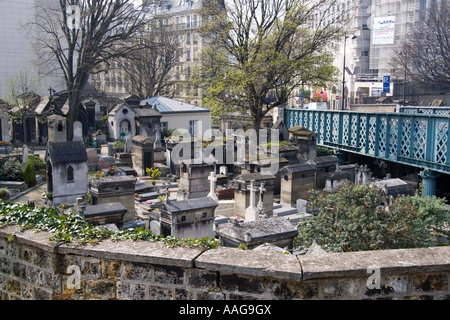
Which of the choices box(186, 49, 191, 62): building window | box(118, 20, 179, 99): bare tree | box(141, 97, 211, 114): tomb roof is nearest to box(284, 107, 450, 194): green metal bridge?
box(141, 97, 211, 114): tomb roof

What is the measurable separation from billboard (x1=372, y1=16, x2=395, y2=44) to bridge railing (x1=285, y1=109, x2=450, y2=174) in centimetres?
2502

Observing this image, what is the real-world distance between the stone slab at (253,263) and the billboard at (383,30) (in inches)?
2074

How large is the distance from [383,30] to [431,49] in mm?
5637

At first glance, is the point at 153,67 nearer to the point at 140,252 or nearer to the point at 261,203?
the point at 261,203

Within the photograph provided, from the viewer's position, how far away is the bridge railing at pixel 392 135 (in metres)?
19.9

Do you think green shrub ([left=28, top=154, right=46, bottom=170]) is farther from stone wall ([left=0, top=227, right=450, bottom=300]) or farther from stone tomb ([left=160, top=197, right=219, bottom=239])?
stone wall ([left=0, top=227, right=450, bottom=300])

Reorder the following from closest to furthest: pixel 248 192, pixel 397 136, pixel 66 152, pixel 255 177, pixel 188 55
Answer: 1. pixel 66 152
2. pixel 248 192
3. pixel 255 177
4. pixel 397 136
5. pixel 188 55

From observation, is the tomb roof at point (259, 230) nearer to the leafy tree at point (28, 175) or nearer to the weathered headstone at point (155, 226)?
the weathered headstone at point (155, 226)

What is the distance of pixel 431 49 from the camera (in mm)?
→ 51219

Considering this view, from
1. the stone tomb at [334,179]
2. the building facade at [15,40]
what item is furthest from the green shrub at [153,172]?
the building facade at [15,40]

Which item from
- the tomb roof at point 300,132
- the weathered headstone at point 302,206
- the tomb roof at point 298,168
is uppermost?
the tomb roof at point 300,132

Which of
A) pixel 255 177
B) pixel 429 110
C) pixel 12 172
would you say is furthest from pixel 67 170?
pixel 429 110

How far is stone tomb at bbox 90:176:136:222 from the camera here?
61.6ft
